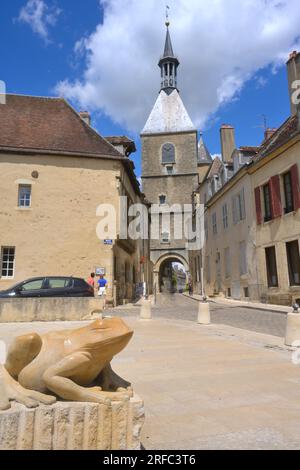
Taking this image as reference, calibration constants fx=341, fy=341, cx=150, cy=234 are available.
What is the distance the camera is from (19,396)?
1.99 meters

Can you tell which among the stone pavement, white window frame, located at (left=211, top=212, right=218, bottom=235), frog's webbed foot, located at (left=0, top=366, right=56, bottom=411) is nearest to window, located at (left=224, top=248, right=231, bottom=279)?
white window frame, located at (left=211, top=212, right=218, bottom=235)

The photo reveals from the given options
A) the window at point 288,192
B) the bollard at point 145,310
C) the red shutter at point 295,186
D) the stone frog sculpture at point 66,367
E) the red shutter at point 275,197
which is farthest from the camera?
the red shutter at point 275,197

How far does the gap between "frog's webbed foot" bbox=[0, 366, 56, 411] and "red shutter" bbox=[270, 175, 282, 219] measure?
15.1 meters

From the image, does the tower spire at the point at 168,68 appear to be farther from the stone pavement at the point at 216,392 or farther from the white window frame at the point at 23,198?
the stone pavement at the point at 216,392

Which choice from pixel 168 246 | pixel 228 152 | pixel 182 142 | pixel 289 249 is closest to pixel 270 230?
Result: pixel 289 249

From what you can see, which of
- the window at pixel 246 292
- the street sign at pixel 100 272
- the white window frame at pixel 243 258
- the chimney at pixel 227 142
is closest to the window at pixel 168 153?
the chimney at pixel 227 142

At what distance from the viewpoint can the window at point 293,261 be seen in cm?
1441

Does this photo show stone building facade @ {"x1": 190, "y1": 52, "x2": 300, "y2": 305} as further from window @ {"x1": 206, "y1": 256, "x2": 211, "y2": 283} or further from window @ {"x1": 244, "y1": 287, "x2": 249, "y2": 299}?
window @ {"x1": 206, "y1": 256, "x2": 211, "y2": 283}

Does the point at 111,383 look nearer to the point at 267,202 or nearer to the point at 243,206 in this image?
the point at 267,202

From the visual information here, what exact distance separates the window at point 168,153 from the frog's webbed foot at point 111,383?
142 feet

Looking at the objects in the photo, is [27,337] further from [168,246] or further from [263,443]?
[168,246]

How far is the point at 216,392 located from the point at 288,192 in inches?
529

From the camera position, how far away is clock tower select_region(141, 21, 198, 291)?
139 ft

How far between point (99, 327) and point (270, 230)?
1522 cm
